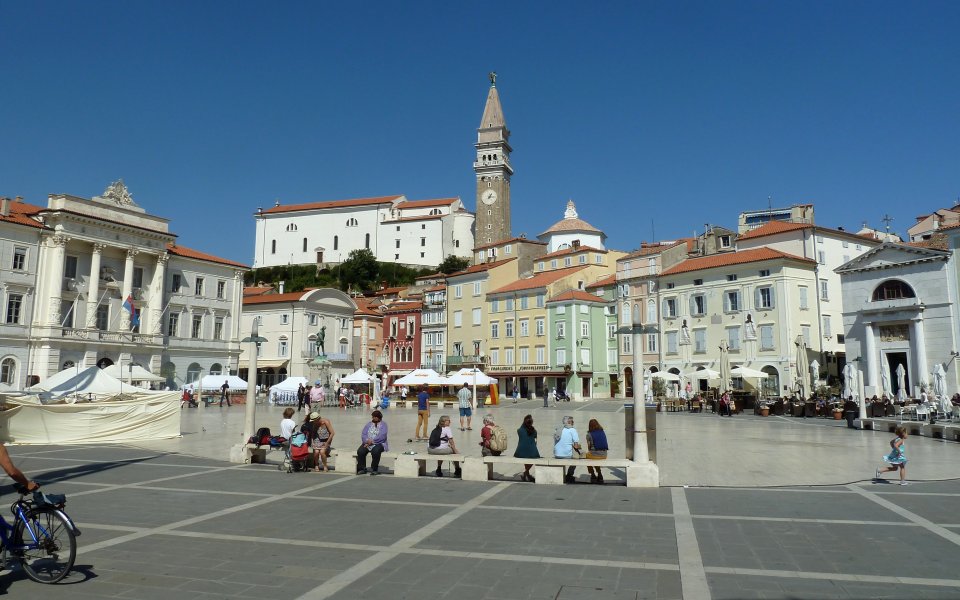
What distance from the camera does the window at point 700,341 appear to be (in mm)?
52344

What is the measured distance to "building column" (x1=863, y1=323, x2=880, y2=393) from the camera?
A: 136ft

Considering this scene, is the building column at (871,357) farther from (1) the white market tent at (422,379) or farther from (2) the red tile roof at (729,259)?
(1) the white market tent at (422,379)

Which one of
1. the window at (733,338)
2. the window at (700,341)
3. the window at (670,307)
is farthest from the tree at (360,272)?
the window at (733,338)

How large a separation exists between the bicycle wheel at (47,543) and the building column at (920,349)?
1767 inches

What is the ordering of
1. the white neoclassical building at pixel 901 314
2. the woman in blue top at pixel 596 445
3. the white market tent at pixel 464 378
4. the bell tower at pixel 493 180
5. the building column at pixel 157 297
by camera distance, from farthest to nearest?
1. the bell tower at pixel 493 180
2. the building column at pixel 157 297
3. the white neoclassical building at pixel 901 314
4. the white market tent at pixel 464 378
5. the woman in blue top at pixel 596 445

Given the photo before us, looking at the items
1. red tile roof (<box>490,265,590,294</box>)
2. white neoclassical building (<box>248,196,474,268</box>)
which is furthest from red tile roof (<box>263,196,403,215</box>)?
red tile roof (<box>490,265,590,294</box>)

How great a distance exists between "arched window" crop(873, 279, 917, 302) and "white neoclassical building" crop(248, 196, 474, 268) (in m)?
82.0

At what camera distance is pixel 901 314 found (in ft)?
133

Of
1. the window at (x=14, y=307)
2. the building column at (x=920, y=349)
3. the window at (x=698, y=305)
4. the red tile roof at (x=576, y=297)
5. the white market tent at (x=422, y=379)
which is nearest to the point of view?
the white market tent at (x=422, y=379)

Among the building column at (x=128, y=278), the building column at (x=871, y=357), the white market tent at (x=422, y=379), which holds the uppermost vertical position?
the building column at (x=128, y=278)

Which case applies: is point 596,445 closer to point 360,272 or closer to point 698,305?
point 698,305

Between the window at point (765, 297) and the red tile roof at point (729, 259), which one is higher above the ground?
the red tile roof at point (729, 259)

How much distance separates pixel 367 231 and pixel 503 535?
116 metres

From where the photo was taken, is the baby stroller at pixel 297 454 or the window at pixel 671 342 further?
the window at pixel 671 342
